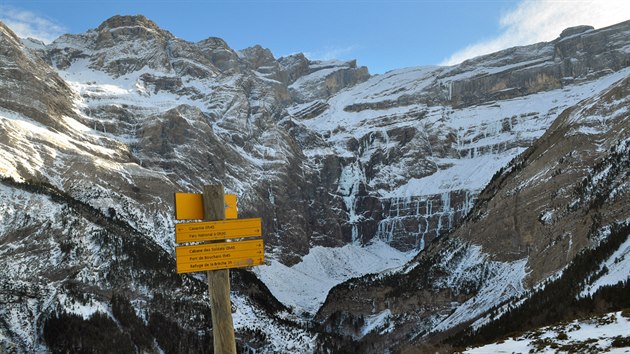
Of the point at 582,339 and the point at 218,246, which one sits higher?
the point at 218,246

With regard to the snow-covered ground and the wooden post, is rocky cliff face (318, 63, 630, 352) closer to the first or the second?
the snow-covered ground

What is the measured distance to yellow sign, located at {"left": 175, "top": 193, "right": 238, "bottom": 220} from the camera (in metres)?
12.5

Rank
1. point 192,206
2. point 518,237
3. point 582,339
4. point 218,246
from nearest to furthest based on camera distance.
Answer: point 218,246, point 192,206, point 582,339, point 518,237

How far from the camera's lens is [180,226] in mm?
12383

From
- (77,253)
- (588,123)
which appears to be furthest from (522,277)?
(77,253)

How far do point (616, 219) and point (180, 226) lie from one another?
105608 millimetres

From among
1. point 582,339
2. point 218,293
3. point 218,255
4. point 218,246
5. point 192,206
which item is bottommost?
point 582,339

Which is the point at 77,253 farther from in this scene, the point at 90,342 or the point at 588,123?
the point at 588,123

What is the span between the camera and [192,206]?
42.1ft

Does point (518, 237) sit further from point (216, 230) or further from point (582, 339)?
point (216, 230)

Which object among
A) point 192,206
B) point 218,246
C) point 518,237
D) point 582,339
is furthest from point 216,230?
point 518,237

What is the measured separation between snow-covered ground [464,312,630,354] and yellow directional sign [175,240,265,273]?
59.0 ft

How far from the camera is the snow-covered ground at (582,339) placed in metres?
25.7

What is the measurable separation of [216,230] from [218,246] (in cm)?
36
